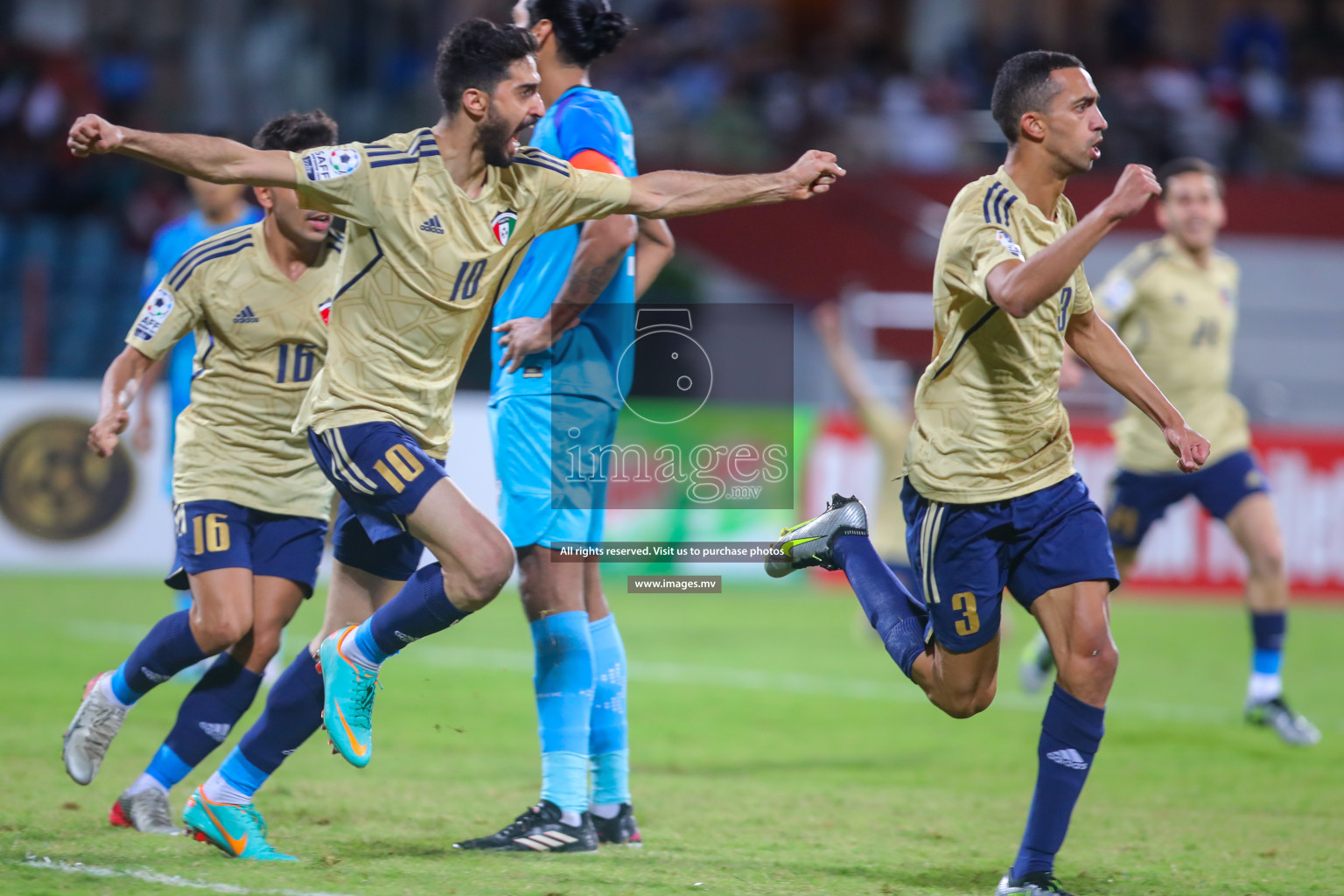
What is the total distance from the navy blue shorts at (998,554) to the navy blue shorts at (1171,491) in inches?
150

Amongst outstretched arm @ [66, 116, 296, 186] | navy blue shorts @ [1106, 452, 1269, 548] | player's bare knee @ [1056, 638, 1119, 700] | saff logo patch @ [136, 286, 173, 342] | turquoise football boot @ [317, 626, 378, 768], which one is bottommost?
turquoise football boot @ [317, 626, 378, 768]

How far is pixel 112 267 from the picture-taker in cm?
1568

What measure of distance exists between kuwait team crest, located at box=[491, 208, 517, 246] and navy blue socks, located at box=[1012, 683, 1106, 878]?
2127 millimetres

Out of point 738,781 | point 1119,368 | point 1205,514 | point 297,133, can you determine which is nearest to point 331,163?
point 297,133

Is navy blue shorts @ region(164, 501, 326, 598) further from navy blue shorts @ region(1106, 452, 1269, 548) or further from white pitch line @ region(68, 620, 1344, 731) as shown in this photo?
navy blue shorts @ region(1106, 452, 1269, 548)

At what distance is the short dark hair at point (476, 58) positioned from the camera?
445 cm

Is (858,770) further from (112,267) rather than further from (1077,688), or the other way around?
(112,267)

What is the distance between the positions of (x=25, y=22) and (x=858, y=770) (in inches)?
730

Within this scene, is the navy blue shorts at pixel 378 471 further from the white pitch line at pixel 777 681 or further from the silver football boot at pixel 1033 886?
the white pitch line at pixel 777 681

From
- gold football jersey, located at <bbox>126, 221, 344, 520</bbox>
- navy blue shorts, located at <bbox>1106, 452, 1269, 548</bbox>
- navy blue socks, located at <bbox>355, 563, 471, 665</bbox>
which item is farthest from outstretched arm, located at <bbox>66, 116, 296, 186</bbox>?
navy blue shorts, located at <bbox>1106, 452, 1269, 548</bbox>

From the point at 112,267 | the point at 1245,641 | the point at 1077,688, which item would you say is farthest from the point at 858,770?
the point at 112,267

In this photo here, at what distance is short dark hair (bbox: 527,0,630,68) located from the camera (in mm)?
5176

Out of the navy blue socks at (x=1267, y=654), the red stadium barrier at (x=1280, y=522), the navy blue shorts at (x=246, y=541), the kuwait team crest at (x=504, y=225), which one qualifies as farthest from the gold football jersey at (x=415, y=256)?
the red stadium barrier at (x=1280, y=522)

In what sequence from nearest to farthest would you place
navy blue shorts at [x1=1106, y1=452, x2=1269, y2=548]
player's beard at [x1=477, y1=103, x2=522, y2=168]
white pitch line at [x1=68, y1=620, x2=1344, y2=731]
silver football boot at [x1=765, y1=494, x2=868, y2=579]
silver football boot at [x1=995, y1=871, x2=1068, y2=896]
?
1. silver football boot at [x1=995, y1=871, x2=1068, y2=896]
2. player's beard at [x1=477, y1=103, x2=522, y2=168]
3. silver football boot at [x1=765, y1=494, x2=868, y2=579]
4. navy blue shorts at [x1=1106, y1=452, x2=1269, y2=548]
5. white pitch line at [x1=68, y1=620, x2=1344, y2=731]
